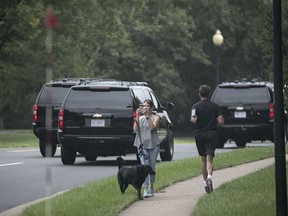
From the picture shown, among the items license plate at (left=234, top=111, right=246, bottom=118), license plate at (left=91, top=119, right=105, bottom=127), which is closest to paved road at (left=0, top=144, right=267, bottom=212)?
license plate at (left=91, top=119, right=105, bottom=127)

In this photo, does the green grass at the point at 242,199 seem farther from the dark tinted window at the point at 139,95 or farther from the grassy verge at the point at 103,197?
the dark tinted window at the point at 139,95

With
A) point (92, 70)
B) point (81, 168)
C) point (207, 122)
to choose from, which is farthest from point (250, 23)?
Result: point (207, 122)

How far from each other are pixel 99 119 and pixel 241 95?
362 inches

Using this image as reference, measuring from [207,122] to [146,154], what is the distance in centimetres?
106

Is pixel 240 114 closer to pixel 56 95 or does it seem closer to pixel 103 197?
pixel 56 95

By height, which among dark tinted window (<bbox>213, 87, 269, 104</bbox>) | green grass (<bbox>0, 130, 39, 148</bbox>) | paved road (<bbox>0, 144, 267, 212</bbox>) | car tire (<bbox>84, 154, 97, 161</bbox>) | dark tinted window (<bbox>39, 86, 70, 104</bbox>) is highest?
dark tinted window (<bbox>39, 86, 70, 104</bbox>)

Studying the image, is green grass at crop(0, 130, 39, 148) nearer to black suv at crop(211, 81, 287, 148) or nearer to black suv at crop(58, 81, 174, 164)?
black suv at crop(211, 81, 287, 148)

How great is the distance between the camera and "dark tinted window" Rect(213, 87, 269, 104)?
31938mm

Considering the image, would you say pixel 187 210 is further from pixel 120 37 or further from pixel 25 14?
pixel 120 37

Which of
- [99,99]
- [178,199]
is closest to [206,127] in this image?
[178,199]

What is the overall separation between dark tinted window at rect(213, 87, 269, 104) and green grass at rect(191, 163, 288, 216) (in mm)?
13671

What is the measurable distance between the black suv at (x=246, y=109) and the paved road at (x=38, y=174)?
3.15 meters

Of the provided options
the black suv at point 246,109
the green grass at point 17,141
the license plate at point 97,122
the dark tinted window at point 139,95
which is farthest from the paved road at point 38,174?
the green grass at point 17,141

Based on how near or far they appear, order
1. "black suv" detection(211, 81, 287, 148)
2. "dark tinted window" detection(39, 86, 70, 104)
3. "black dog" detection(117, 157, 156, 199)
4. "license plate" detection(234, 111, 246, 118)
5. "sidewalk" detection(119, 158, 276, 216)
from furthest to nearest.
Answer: "license plate" detection(234, 111, 246, 118)
"black suv" detection(211, 81, 287, 148)
"dark tinted window" detection(39, 86, 70, 104)
"black dog" detection(117, 157, 156, 199)
"sidewalk" detection(119, 158, 276, 216)
